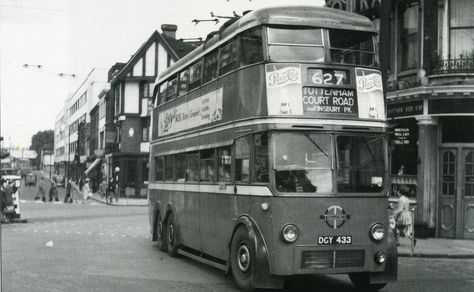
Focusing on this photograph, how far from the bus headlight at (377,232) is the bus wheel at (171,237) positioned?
6009mm

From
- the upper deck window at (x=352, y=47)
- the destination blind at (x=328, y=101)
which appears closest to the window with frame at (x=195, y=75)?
the upper deck window at (x=352, y=47)

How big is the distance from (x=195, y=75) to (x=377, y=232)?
553 centimetres

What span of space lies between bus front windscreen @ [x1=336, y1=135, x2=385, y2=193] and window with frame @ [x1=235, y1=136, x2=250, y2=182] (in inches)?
58.2

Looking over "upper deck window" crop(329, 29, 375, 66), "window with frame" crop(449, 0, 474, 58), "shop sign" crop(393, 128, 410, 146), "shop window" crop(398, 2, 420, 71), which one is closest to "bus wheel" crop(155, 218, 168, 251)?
"upper deck window" crop(329, 29, 375, 66)

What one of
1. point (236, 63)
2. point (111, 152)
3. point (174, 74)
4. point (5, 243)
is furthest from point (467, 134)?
point (111, 152)

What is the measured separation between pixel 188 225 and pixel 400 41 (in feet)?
34.2

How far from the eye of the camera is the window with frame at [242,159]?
9.80 m

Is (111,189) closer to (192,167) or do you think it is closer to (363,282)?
(192,167)

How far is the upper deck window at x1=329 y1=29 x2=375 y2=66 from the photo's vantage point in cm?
958

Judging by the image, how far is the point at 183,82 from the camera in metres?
13.9

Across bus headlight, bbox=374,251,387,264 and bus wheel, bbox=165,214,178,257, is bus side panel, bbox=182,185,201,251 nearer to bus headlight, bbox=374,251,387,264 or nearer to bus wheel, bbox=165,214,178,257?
A: bus wheel, bbox=165,214,178,257

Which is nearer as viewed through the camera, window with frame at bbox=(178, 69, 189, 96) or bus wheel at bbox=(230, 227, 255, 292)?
bus wheel at bbox=(230, 227, 255, 292)

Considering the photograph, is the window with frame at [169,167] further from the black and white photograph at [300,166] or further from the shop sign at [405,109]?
the shop sign at [405,109]

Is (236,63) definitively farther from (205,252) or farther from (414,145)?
(414,145)
